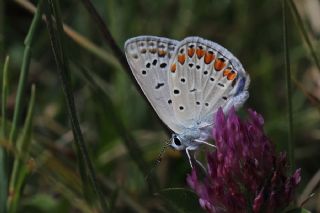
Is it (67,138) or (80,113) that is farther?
(80,113)

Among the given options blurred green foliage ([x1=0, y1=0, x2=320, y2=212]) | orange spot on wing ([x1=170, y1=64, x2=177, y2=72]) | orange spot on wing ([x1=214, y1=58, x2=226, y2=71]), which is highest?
orange spot on wing ([x1=170, y1=64, x2=177, y2=72])

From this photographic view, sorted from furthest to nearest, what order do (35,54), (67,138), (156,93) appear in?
(35,54)
(67,138)
(156,93)

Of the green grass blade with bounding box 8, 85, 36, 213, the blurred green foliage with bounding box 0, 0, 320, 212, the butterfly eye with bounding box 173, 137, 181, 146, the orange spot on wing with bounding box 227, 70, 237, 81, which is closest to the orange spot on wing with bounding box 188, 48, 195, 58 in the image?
the orange spot on wing with bounding box 227, 70, 237, 81

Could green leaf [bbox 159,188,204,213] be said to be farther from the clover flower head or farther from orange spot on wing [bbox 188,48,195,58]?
orange spot on wing [bbox 188,48,195,58]

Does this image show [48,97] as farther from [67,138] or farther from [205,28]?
[205,28]

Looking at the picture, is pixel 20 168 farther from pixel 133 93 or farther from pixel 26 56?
pixel 133 93

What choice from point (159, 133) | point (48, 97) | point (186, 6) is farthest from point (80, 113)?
point (186, 6)
